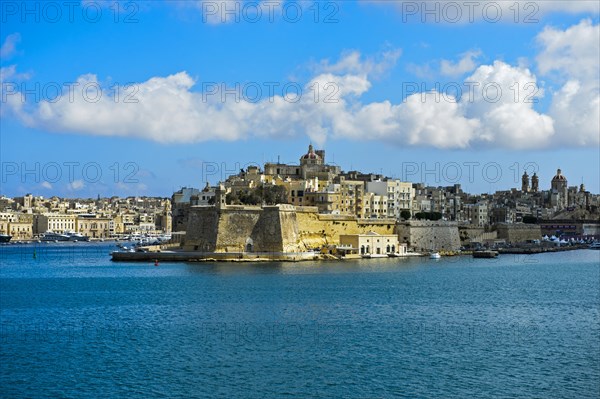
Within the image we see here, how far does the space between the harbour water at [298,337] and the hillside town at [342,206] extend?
14.0 meters

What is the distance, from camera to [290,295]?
24750 mm

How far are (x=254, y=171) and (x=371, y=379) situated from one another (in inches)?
1506

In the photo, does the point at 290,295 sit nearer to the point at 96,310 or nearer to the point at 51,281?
the point at 96,310

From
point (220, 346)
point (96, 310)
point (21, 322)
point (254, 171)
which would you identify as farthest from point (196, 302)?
point (254, 171)

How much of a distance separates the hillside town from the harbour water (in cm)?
1402

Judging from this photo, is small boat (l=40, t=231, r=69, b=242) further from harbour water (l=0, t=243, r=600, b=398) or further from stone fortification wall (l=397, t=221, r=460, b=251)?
harbour water (l=0, t=243, r=600, b=398)

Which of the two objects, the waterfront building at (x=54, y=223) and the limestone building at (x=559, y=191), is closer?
the limestone building at (x=559, y=191)

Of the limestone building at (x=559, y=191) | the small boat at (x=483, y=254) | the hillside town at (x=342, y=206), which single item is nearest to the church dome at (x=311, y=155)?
the hillside town at (x=342, y=206)

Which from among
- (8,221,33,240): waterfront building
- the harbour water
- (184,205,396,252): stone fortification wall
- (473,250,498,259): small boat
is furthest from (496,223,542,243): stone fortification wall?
(8,221,33,240): waterfront building

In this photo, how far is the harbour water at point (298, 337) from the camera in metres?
13.9

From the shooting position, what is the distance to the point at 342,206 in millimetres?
49531

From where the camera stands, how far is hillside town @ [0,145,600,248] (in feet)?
153

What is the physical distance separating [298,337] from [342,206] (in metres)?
31.8

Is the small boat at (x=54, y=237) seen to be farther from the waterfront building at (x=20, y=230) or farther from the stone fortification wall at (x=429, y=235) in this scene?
the stone fortification wall at (x=429, y=235)
